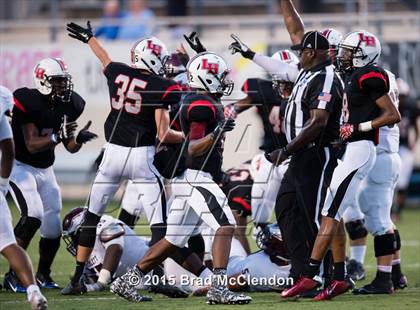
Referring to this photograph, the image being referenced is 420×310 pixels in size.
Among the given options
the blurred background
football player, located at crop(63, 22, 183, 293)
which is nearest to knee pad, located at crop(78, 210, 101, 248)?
football player, located at crop(63, 22, 183, 293)

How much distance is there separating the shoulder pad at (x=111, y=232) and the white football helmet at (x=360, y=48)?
2.25 m

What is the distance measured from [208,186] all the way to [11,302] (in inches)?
66.9

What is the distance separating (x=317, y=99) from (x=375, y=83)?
1.56ft

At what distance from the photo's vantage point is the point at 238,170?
32.7 feet

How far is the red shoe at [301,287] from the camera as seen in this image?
780 centimetres

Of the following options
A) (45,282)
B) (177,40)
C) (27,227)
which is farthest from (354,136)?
(177,40)

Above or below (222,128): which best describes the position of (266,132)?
below

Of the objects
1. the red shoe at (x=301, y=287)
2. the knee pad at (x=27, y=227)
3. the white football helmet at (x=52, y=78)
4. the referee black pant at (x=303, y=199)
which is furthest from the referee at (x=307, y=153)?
the knee pad at (x=27, y=227)

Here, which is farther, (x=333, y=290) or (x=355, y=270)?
(x=355, y=270)

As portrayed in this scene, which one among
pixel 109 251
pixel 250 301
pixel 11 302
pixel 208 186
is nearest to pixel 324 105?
pixel 208 186

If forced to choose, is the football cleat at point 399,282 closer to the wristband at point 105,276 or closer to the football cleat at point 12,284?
the wristband at point 105,276

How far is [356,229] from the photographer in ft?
31.0

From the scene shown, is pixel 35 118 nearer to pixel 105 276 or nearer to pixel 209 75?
pixel 105 276

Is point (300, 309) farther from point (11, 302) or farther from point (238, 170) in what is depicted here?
point (238, 170)
